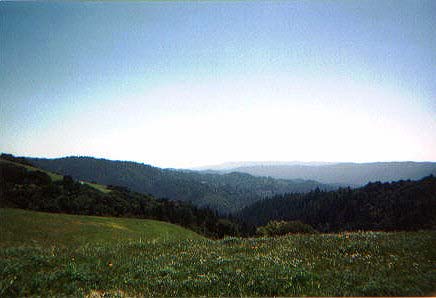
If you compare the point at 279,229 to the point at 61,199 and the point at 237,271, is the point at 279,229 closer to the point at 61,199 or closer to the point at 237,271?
the point at 237,271

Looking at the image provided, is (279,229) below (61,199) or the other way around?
below

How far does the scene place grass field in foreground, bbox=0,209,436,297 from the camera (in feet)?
24.3

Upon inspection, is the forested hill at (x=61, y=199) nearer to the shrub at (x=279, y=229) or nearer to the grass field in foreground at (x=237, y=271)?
the shrub at (x=279, y=229)

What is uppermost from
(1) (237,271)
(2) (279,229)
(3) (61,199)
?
(1) (237,271)

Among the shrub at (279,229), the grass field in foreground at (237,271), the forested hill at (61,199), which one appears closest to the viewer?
the grass field in foreground at (237,271)

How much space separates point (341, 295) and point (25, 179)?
10541 cm

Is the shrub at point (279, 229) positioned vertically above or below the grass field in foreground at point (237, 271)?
below

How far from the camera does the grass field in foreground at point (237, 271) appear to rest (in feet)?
24.3

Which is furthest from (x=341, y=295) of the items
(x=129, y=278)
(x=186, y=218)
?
(x=186, y=218)

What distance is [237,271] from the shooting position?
877 centimetres

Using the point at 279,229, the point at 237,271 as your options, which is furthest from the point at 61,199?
the point at 237,271

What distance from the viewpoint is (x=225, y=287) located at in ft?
25.2

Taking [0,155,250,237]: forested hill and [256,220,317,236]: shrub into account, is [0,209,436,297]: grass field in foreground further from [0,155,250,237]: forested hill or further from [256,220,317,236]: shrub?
[0,155,250,237]: forested hill

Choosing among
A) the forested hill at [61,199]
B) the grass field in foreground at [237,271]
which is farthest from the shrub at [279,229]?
the forested hill at [61,199]
